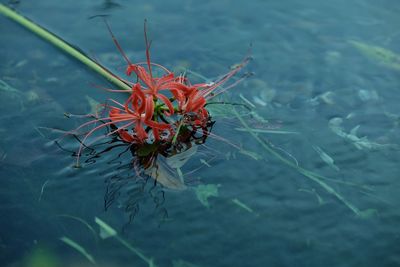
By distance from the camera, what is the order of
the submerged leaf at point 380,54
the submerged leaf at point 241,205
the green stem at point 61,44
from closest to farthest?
the submerged leaf at point 241,205 → the green stem at point 61,44 → the submerged leaf at point 380,54

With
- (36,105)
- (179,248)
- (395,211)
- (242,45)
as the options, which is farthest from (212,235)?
(242,45)

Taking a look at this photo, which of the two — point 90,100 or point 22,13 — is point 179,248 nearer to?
point 90,100

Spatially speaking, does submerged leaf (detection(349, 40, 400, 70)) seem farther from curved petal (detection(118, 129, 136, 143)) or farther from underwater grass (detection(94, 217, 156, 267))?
underwater grass (detection(94, 217, 156, 267))

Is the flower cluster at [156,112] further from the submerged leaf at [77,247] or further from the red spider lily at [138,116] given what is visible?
the submerged leaf at [77,247]

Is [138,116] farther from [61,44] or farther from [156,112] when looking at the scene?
[61,44]

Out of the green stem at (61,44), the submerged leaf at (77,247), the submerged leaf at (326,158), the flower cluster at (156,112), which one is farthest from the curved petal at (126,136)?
the submerged leaf at (326,158)

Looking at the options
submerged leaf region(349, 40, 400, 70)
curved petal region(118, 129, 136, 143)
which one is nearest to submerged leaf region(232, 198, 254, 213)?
curved petal region(118, 129, 136, 143)
